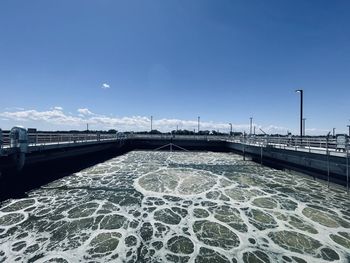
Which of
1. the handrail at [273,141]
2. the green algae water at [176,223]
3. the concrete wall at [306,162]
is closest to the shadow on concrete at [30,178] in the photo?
the green algae water at [176,223]

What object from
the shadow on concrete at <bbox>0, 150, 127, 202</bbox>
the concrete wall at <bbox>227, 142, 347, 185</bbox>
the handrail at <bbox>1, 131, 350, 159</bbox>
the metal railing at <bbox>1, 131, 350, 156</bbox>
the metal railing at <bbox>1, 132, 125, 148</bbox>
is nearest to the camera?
the shadow on concrete at <bbox>0, 150, 127, 202</bbox>

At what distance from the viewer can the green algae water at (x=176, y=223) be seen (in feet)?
25.8

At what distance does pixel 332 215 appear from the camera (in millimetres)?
11555

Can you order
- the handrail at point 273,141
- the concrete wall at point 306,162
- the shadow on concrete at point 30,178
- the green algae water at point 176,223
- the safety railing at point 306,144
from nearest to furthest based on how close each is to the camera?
the green algae water at point 176,223 < the shadow on concrete at point 30,178 < the concrete wall at point 306,162 < the safety railing at point 306,144 < the handrail at point 273,141

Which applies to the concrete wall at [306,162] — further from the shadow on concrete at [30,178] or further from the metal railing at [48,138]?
the metal railing at [48,138]

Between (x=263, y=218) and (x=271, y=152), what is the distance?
18.0 metres

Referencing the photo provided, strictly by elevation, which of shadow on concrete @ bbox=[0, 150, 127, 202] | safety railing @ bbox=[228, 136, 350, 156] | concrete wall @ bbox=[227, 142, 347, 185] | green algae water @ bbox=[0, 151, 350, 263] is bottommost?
green algae water @ bbox=[0, 151, 350, 263]

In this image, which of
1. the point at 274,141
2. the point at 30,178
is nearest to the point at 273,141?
the point at 274,141

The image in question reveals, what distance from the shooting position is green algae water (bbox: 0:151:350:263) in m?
7.86

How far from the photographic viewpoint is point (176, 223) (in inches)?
411

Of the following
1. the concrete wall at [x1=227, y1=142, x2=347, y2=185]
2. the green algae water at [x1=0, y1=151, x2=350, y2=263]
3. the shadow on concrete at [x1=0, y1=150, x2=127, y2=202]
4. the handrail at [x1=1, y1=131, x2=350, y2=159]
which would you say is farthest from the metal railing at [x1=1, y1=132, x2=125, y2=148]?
the concrete wall at [x1=227, y1=142, x2=347, y2=185]

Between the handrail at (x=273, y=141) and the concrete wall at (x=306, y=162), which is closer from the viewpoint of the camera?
the concrete wall at (x=306, y=162)

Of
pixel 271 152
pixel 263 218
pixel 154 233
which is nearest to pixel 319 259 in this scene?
pixel 263 218

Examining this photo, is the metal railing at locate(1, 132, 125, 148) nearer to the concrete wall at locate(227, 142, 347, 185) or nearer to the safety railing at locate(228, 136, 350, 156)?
the concrete wall at locate(227, 142, 347, 185)
